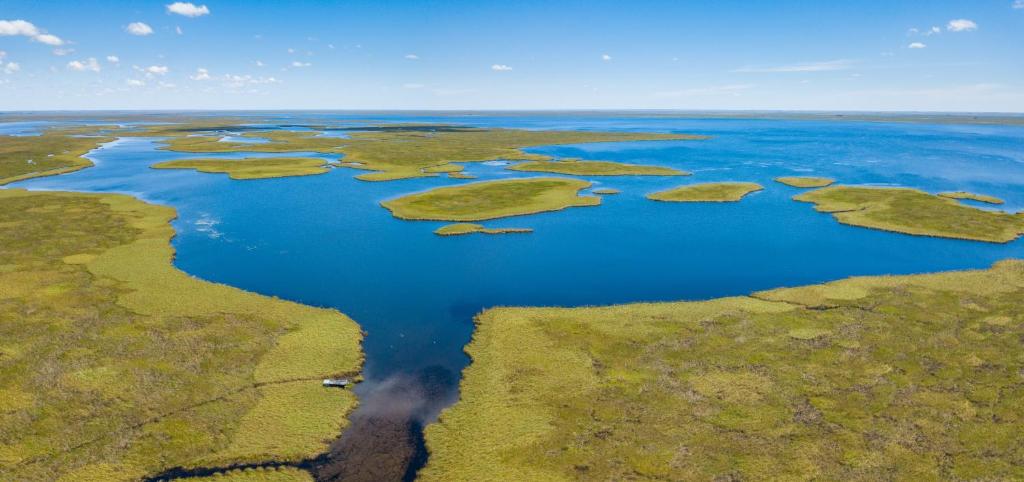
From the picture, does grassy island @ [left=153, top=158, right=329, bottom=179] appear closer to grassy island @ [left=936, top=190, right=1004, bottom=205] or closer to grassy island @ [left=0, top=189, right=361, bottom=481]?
grassy island @ [left=0, top=189, right=361, bottom=481]

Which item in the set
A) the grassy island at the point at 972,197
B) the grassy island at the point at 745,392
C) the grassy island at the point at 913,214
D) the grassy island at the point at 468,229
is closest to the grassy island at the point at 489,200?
the grassy island at the point at 468,229

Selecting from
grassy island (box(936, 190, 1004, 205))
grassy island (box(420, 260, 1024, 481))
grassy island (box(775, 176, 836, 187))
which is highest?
grassy island (box(775, 176, 836, 187))

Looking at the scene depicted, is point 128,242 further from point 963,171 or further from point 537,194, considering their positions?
point 963,171

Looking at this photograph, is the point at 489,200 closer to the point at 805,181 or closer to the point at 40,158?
the point at 805,181

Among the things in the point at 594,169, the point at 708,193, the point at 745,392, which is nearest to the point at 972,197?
the point at 708,193

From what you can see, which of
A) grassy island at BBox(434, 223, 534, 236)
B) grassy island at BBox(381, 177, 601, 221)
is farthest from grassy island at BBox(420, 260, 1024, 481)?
grassy island at BBox(381, 177, 601, 221)

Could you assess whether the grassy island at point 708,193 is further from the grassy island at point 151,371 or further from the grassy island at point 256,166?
the grassy island at point 256,166
